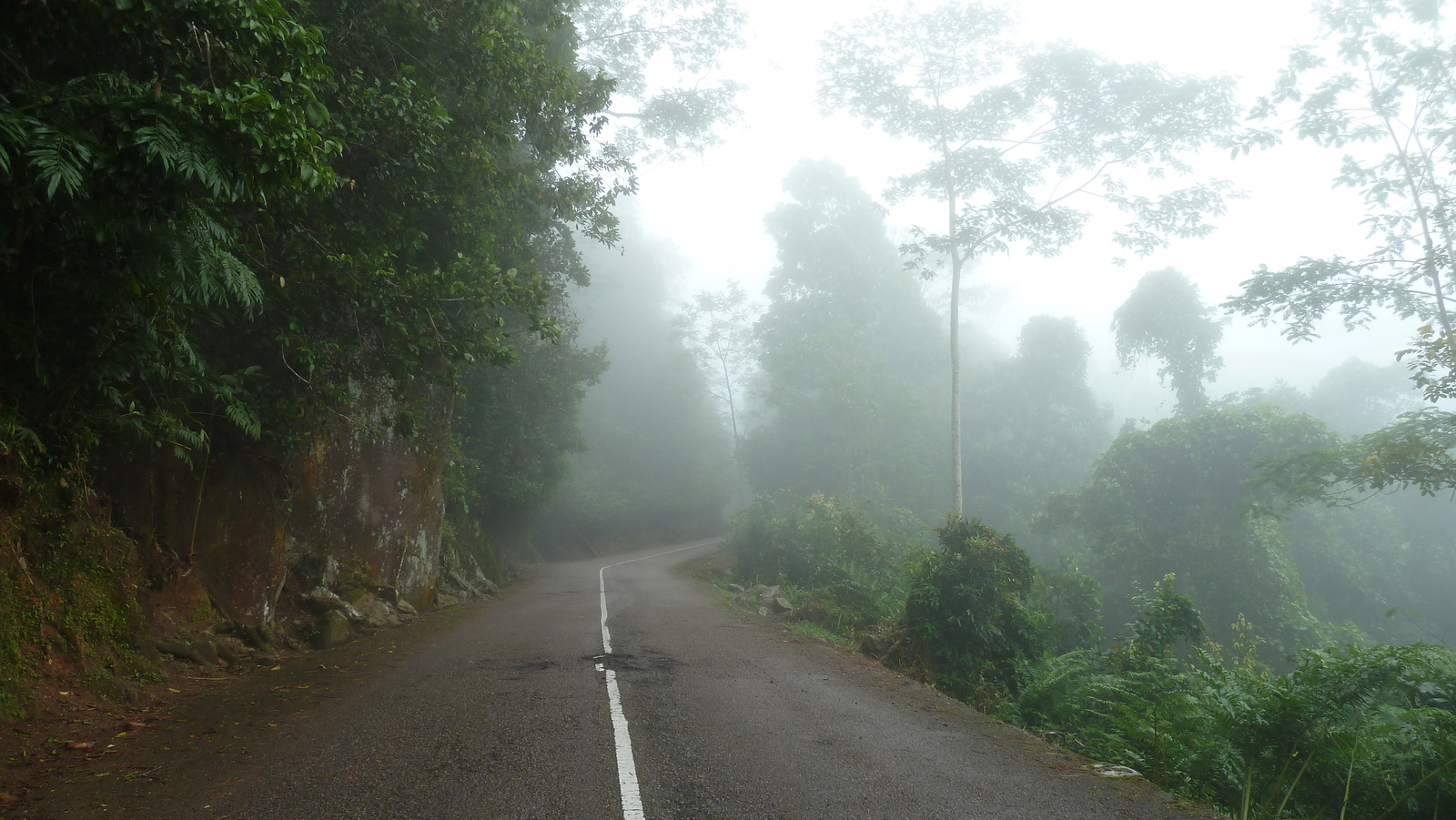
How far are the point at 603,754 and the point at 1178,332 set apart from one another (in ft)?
105

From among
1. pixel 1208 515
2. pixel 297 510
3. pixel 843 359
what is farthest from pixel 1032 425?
pixel 297 510

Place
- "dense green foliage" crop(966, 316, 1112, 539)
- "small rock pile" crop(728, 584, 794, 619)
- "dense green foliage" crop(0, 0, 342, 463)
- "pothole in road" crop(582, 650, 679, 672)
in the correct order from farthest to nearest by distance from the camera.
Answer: "dense green foliage" crop(966, 316, 1112, 539) → "small rock pile" crop(728, 584, 794, 619) → "pothole in road" crop(582, 650, 679, 672) → "dense green foliage" crop(0, 0, 342, 463)

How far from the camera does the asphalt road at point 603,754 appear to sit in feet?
12.1

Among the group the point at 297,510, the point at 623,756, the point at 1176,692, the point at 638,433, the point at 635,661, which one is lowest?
the point at 635,661

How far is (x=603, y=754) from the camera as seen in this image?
14.5 ft

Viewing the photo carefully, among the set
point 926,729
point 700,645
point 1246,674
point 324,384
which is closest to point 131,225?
point 324,384

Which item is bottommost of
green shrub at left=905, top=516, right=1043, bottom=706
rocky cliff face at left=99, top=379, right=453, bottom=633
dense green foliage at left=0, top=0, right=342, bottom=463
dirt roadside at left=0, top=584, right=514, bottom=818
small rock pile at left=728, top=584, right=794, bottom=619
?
small rock pile at left=728, top=584, right=794, bottom=619

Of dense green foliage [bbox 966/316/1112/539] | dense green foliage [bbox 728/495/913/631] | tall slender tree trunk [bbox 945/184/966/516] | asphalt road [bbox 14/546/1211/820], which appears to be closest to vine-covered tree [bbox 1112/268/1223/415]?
dense green foliage [bbox 966/316/1112/539]

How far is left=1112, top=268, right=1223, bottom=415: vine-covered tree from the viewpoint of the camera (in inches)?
1102

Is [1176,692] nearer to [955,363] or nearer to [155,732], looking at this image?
[155,732]

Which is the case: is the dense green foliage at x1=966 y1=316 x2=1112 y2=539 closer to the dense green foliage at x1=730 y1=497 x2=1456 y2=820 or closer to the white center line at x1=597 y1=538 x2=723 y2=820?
the dense green foliage at x1=730 y1=497 x2=1456 y2=820

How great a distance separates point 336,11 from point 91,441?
4.89 metres

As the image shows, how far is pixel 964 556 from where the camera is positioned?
10.6m

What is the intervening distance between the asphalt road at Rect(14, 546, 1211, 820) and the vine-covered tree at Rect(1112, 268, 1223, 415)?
1070 inches
